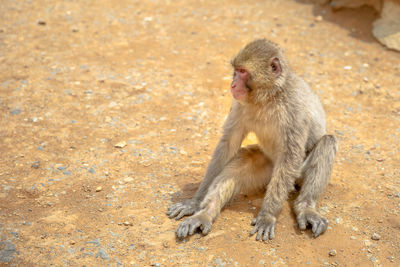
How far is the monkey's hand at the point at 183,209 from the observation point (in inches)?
223

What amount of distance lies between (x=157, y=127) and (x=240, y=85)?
2.49m

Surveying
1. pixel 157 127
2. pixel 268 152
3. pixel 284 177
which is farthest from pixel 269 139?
pixel 157 127

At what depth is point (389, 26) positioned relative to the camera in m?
10.1

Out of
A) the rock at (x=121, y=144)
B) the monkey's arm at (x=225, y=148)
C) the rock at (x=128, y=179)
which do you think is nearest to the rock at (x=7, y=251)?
the rock at (x=128, y=179)

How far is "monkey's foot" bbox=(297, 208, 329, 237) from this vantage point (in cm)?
540

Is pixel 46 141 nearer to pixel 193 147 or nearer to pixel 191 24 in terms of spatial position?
pixel 193 147

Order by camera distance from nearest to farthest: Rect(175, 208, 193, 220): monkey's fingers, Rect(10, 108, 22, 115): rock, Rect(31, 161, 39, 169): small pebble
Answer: Rect(175, 208, 193, 220): monkey's fingers
Rect(31, 161, 39, 169): small pebble
Rect(10, 108, 22, 115): rock

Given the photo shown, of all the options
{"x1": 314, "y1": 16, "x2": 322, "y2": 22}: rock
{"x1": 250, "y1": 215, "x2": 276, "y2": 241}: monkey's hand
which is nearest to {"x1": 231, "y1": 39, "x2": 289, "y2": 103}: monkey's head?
{"x1": 250, "y1": 215, "x2": 276, "y2": 241}: monkey's hand

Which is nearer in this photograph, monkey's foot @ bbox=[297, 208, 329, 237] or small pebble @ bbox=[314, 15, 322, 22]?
monkey's foot @ bbox=[297, 208, 329, 237]

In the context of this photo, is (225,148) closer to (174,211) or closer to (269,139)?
(269,139)

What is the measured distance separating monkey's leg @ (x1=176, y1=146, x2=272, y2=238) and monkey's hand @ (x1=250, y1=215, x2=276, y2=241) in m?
0.47

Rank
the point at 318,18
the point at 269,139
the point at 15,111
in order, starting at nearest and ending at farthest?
the point at 269,139, the point at 15,111, the point at 318,18

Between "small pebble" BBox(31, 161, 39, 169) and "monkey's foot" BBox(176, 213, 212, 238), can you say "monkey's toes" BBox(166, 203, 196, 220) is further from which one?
"small pebble" BBox(31, 161, 39, 169)

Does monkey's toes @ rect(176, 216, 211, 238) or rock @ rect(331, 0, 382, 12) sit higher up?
rock @ rect(331, 0, 382, 12)
